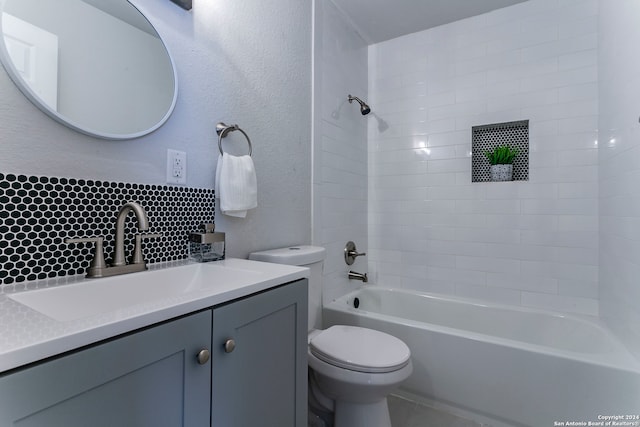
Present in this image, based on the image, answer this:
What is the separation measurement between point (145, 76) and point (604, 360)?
2202mm

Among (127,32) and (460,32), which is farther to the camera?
(460,32)

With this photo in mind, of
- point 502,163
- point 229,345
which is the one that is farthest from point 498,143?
point 229,345

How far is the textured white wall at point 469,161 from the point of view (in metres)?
1.94

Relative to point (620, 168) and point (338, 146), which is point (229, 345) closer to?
point (338, 146)

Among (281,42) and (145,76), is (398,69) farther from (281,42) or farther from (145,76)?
(145,76)

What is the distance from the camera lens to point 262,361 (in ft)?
2.62

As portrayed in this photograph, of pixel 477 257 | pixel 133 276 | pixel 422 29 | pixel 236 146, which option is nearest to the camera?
pixel 133 276

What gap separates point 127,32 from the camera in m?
1.00

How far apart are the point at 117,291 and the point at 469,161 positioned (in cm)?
229

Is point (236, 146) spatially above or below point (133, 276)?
above

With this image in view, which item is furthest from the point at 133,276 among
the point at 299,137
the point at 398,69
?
the point at 398,69

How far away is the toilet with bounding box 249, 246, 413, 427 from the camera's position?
47.6 inches

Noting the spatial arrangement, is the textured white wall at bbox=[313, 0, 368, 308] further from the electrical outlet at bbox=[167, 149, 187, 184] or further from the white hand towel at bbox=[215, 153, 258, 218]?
the electrical outlet at bbox=[167, 149, 187, 184]

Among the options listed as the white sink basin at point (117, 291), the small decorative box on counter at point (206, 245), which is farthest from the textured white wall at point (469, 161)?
the white sink basin at point (117, 291)
